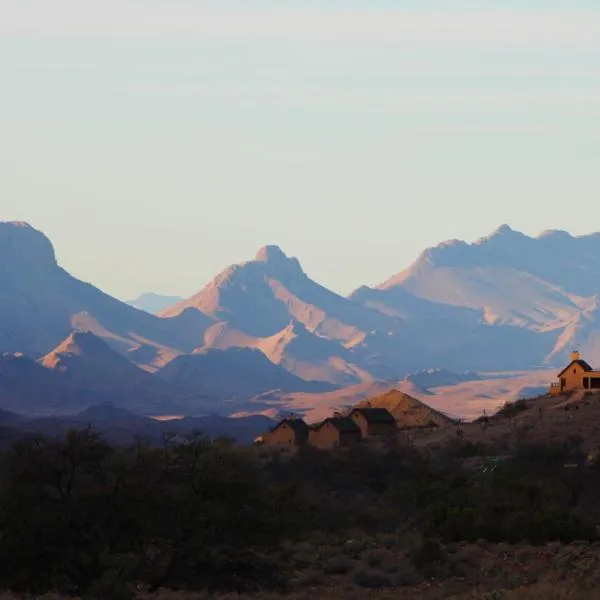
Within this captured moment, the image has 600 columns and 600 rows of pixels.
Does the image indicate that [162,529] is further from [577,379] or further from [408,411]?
[408,411]

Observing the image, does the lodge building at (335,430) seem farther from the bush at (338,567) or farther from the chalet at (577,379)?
the bush at (338,567)

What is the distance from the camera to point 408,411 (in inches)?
6353

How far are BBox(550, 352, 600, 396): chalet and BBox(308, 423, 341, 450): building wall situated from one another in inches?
735

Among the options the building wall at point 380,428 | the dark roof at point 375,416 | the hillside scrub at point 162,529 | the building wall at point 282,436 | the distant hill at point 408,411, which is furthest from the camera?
the distant hill at point 408,411

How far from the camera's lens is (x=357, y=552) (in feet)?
155

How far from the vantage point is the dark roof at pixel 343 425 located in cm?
11588

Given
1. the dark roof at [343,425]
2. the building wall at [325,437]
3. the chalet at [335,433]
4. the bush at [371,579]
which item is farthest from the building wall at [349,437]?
the bush at [371,579]

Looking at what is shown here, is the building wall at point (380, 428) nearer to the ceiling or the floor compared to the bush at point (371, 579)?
nearer to the ceiling

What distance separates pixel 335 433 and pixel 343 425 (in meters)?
2.55

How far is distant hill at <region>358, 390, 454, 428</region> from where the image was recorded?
152 m

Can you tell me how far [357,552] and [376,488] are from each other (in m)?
36.6

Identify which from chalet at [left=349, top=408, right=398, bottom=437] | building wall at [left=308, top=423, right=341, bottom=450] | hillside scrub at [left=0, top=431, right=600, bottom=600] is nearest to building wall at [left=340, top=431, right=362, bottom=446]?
building wall at [left=308, top=423, right=341, bottom=450]

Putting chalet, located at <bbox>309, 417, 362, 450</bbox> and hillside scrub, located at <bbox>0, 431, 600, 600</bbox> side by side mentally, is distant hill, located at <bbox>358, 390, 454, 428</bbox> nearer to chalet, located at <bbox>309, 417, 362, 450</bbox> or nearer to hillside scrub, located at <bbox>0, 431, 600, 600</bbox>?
chalet, located at <bbox>309, 417, 362, 450</bbox>

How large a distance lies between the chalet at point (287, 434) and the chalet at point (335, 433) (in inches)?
76.3
